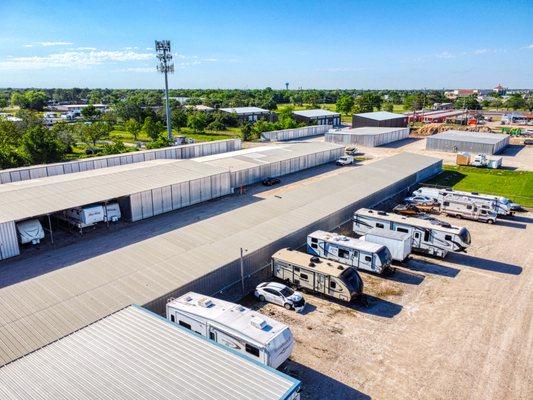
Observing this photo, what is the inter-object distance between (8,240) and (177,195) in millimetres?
16399

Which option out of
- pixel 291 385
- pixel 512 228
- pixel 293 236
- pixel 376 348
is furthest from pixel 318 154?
pixel 291 385

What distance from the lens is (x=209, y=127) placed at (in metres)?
115

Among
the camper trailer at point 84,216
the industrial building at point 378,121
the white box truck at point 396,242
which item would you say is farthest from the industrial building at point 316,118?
the white box truck at point 396,242

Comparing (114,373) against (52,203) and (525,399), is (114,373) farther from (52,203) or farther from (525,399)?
(52,203)

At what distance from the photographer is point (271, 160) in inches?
2340

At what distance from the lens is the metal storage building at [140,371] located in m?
14.0

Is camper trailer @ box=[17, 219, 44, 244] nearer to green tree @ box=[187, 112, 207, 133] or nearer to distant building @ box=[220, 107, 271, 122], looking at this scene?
green tree @ box=[187, 112, 207, 133]

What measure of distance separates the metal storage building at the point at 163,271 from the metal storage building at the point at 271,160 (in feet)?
44.9

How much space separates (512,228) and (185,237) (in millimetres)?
33050

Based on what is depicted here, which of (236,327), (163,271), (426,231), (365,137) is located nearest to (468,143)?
(365,137)

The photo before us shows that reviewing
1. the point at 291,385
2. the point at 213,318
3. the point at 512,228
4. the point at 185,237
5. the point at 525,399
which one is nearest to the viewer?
the point at 291,385

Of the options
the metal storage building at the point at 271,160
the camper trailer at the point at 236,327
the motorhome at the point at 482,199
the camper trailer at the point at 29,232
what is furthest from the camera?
the metal storage building at the point at 271,160

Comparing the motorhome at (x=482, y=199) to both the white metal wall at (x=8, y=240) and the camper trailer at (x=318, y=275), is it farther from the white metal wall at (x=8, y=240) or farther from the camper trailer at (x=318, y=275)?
the white metal wall at (x=8, y=240)

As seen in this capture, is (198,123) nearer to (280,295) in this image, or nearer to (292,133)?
(292,133)
